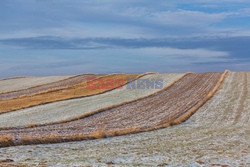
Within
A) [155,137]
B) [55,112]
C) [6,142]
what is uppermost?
[55,112]

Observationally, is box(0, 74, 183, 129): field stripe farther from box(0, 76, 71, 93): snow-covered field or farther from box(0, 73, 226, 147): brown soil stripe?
box(0, 76, 71, 93): snow-covered field

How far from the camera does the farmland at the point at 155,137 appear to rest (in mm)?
14641

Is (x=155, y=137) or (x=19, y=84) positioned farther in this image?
(x=19, y=84)

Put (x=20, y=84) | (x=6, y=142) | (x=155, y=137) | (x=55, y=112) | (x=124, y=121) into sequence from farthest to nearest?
(x=20, y=84) < (x=55, y=112) < (x=124, y=121) < (x=155, y=137) < (x=6, y=142)

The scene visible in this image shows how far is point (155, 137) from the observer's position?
21.9 m

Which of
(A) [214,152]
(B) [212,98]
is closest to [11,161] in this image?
(A) [214,152]

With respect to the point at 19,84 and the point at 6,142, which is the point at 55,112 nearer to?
the point at 6,142

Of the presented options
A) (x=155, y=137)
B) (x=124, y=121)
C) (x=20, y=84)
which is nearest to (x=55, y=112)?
(x=124, y=121)

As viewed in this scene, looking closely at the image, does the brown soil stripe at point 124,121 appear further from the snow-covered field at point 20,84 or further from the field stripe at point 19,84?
the snow-covered field at point 20,84

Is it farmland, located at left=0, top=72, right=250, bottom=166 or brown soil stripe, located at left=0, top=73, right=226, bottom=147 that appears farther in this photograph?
brown soil stripe, located at left=0, top=73, right=226, bottom=147

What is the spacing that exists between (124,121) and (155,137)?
799 cm

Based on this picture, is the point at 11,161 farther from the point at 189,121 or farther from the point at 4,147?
the point at 189,121

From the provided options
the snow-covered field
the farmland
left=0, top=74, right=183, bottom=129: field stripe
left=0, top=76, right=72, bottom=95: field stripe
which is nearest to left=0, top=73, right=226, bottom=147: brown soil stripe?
the farmland

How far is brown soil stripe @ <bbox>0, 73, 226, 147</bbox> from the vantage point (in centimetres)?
2073
